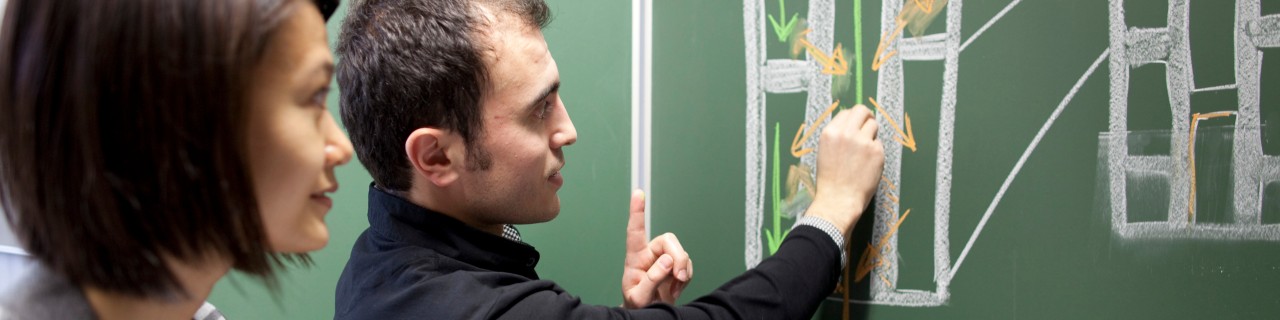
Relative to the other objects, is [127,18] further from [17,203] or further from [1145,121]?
[1145,121]

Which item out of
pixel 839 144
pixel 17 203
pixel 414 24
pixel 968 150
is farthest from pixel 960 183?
pixel 17 203

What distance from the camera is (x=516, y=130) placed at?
95 cm

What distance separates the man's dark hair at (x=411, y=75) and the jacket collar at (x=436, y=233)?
0.05 m

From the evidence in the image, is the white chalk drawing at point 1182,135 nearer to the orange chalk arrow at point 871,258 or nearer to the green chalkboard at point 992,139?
the green chalkboard at point 992,139

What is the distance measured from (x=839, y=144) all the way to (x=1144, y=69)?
33cm

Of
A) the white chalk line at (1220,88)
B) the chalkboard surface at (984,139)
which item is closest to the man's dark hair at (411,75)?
the chalkboard surface at (984,139)

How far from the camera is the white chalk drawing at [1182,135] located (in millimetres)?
830

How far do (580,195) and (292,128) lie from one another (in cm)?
79

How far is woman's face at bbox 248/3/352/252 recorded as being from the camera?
1.80ft

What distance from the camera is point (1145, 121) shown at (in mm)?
880

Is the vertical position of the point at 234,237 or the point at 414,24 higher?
the point at 414,24

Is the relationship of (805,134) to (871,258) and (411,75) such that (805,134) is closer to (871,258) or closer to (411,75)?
(871,258)

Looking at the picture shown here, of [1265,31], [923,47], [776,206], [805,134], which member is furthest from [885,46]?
[1265,31]

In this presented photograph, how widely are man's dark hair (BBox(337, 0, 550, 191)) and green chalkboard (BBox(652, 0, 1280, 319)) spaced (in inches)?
13.6
